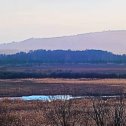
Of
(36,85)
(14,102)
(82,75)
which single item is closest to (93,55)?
(82,75)

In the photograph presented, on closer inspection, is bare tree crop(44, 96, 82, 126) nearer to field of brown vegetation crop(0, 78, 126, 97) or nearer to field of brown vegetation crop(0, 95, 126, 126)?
field of brown vegetation crop(0, 95, 126, 126)

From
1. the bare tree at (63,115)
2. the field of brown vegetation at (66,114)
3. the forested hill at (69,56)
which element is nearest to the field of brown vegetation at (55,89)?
the field of brown vegetation at (66,114)

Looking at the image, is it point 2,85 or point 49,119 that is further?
point 2,85

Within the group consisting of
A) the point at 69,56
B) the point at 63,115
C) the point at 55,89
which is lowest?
the point at 55,89

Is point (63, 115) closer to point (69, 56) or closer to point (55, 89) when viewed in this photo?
point (55, 89)

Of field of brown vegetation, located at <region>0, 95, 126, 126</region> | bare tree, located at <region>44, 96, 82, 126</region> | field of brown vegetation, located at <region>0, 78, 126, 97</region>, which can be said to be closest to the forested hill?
field of brown vegetation, located at <region>0, 78, 126, 97</region>

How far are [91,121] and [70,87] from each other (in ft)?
102

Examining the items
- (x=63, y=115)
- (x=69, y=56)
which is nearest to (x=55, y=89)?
(x=63, y=115)

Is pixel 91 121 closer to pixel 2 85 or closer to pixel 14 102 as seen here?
pixel 14 102

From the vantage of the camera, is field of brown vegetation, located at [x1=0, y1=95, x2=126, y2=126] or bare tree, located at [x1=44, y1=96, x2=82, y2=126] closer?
field of brown vegetation, located at [x1=0, y1=95, x2=126, y2=126]

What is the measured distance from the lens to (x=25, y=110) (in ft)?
109

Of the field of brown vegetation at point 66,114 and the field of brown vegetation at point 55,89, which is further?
the field of brown vegetation at point 55,89

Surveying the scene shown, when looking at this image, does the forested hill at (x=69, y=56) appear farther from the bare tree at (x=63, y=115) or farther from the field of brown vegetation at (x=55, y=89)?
the bare tree at (x=63, y=115)

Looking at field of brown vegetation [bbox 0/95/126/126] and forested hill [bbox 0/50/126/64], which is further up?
forested hill [bbox 0/50/126/64]
